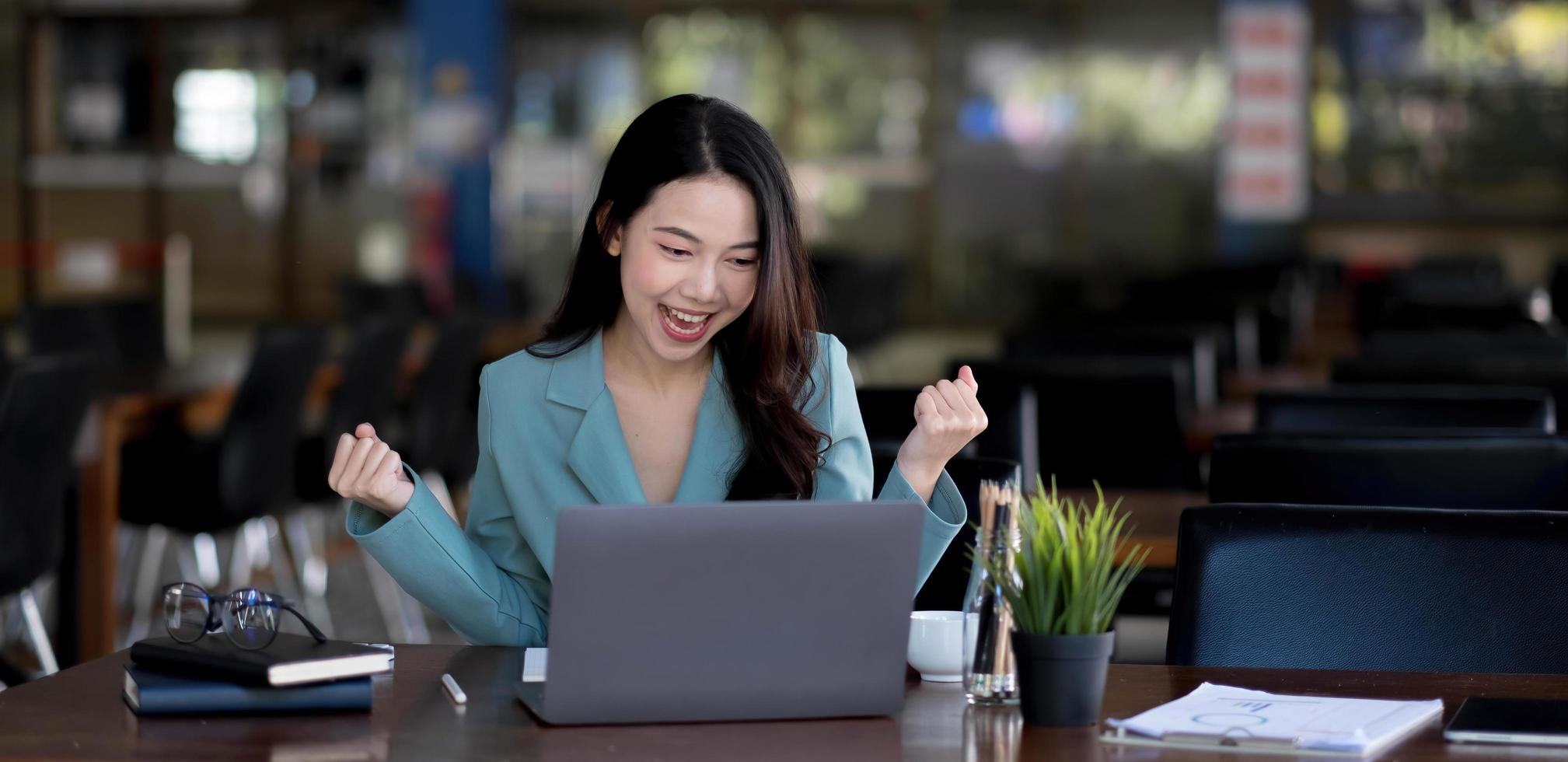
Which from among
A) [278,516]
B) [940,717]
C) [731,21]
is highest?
[731,21]

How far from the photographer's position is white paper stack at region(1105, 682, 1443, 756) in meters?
1.29

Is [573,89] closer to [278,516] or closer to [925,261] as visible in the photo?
[925,261]

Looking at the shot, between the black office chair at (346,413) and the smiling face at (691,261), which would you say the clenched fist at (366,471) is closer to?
the smiling face at (691,261)

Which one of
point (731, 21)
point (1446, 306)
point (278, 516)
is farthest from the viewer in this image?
point (731, 21)

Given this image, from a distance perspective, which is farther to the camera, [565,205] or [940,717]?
[565,205]

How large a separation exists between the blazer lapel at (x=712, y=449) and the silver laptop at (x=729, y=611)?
48 cm

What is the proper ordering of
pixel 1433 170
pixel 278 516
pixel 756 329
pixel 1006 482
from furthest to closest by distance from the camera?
pixel 1433 170 → pixel 278 516 → pixel 756 329 → pixel 1006 482

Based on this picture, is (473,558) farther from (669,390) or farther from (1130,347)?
(1130,347)

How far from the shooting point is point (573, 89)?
41.2 ft

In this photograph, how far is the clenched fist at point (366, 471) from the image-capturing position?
5.18 feet

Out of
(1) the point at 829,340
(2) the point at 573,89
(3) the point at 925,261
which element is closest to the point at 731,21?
(2) the point at 573,89

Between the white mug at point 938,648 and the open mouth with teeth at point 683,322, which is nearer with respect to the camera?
the white mug at point 938,648

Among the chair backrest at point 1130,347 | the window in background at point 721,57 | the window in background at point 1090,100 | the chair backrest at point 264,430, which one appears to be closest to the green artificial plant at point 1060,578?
the chair backrest at point 1130,347

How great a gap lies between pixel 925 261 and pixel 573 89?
266 centimetres
